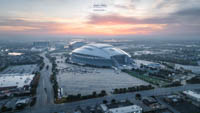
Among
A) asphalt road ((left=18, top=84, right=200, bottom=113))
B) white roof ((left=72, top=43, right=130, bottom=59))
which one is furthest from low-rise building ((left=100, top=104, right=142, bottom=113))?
white roof ((left=72, top=43, right=130, bottom=59))

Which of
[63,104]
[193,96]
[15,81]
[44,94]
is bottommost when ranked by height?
[63,104]

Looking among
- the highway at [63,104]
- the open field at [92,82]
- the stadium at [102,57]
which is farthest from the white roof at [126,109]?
the stadium at [102,57]

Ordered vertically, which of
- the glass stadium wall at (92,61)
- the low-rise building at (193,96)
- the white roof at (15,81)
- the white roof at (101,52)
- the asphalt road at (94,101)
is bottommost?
the asphalt road at (94,101)

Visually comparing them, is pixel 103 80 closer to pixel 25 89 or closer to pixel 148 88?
pixel 148 88

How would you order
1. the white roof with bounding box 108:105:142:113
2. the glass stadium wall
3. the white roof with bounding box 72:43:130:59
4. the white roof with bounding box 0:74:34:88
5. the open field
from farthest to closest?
the white roof with bounding box 72:43:130:59 → the glass stadium wall → the white roof with bounding box 0:74:34:88 → the open field → the white roof with bounding box 108:105:142:113

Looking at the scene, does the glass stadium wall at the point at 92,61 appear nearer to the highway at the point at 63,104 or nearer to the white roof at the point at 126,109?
the highway at the point at 63,104

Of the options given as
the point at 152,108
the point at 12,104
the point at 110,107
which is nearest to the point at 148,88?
the point at 152,108

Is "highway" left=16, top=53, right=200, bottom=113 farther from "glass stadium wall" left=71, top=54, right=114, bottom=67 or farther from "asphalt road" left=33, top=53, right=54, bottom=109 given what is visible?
"glass stadium wall" left=71, top=54, right=114, bottom=67

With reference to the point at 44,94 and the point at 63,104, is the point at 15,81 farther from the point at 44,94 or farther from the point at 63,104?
the point at 63,104

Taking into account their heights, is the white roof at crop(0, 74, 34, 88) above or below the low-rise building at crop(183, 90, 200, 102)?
above

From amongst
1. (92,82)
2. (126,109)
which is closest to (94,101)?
(126,109)

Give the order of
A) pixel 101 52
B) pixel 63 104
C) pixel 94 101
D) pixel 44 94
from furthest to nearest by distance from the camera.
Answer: pixel 101 52
pixel 44 94
pixel 94 101
pixel 63 104
